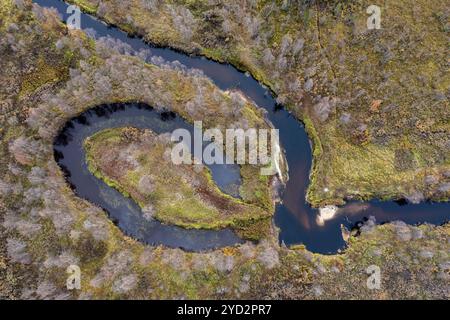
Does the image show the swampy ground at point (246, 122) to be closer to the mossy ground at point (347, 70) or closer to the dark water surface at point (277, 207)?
the mossy ground at point (347, 70)

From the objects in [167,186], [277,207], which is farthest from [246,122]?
[167,186]

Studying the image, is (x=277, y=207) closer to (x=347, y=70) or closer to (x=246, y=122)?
(x=246, y=122)

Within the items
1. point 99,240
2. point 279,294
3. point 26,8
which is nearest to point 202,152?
point 99,240

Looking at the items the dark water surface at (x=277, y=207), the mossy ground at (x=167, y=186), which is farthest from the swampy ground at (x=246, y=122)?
the mossy ground at (x=167, y=186)

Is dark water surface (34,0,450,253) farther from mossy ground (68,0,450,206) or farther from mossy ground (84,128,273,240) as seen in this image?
mossy ground (68,0,450,206)

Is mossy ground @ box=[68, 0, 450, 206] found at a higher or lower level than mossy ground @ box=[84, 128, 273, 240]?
higher

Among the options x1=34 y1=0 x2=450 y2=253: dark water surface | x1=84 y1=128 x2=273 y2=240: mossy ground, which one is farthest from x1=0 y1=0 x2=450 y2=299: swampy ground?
x1=84 y1=128 x2=273 y2=240: mossy ground
